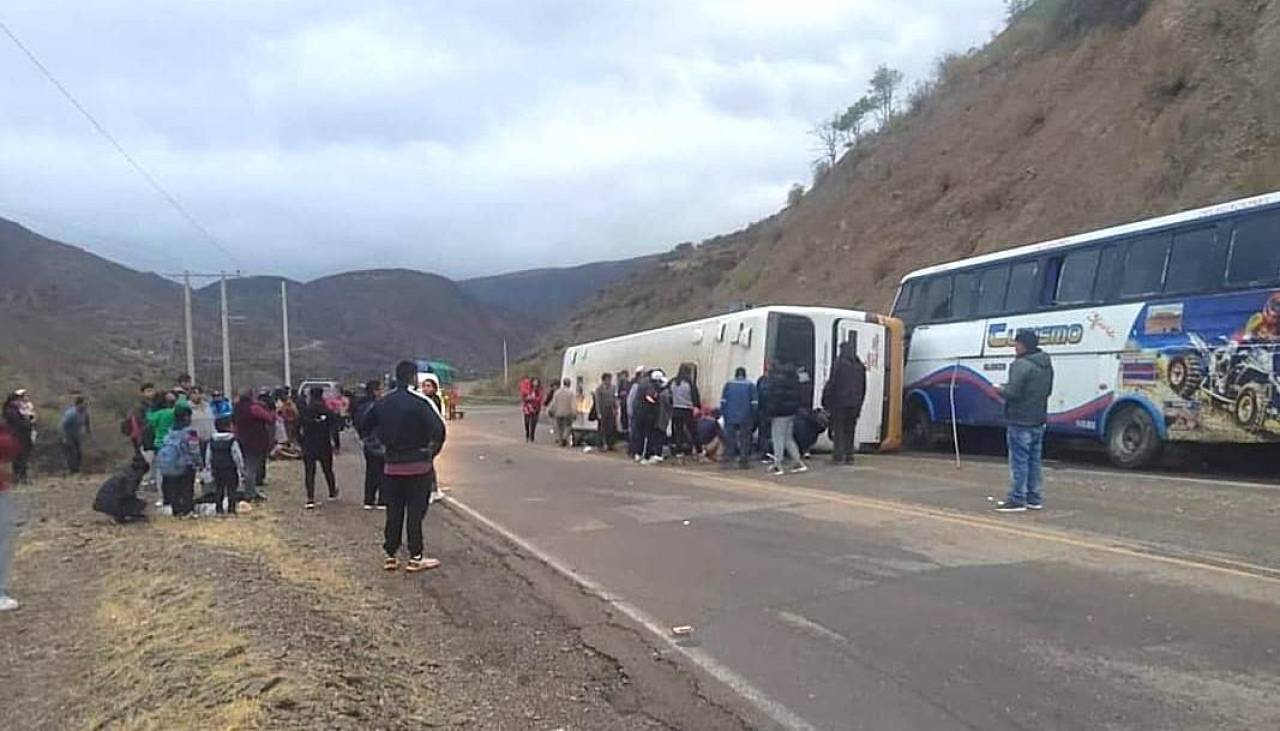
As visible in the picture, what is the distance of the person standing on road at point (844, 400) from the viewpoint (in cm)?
1791

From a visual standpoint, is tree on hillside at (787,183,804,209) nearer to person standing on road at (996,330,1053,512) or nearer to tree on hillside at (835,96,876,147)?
tree on hillside at (835,96,876,147)

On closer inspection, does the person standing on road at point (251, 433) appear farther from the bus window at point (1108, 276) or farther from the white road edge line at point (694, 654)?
the bus window at point (1108, 276)

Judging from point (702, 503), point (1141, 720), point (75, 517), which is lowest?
point (75, 517)

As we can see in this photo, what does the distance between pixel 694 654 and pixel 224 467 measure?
9904 millimetres

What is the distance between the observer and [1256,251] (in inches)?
577

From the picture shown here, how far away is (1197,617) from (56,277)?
83.5 metres

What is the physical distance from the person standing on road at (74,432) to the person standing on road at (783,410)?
577 inches

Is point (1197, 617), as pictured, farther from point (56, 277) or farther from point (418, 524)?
point (56, 277)

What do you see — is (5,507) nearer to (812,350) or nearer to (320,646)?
(320,646)

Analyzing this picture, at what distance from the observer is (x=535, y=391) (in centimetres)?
3164

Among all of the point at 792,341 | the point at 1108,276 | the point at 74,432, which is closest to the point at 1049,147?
the point at 792,341

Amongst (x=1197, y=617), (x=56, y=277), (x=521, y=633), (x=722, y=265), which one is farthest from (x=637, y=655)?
(x=56, y=277)

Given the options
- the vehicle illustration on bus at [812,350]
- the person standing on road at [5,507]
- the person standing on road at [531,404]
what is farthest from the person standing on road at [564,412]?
the person standing on road at [5,507]

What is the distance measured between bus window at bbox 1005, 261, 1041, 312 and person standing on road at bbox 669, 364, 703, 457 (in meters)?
5.90
